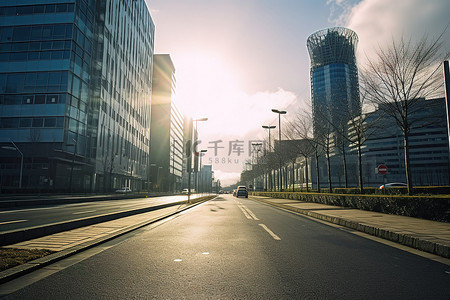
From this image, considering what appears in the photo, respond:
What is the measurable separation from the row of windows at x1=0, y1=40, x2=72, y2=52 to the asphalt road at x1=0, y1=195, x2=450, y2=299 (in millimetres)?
45317

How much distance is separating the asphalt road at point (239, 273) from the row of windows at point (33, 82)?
4271cm

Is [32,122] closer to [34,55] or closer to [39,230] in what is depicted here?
[34,55]

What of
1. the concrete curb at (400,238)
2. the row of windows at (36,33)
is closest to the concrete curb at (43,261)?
the concrete curb at (400,238)

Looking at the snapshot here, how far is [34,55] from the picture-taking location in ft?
142

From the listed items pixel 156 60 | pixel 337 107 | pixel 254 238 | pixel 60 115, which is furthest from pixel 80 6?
pixel 156 60

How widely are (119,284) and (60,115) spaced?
43.6m

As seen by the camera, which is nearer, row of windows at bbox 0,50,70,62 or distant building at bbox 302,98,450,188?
row of windows at bbox 0,50,70,62

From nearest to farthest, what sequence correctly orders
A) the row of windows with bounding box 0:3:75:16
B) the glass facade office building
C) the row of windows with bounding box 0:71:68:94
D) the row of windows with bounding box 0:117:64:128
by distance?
the glass facade office building → the row of windows with bounding box 0:117:64:128 → the row of windows with bounding box 0:71:68:94 → the row of windows with bounding box 0:3:75:16

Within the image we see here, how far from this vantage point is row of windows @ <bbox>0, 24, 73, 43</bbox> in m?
43.3

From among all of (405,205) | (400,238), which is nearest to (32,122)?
(405,205)

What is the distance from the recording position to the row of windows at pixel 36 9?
4391 cm

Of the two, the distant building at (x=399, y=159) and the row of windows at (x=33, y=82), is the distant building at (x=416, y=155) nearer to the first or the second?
the distant building at (x=399, y=159)

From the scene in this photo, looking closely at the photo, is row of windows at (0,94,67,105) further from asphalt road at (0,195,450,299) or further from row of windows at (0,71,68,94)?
asphalt road at (0,195,450,299)

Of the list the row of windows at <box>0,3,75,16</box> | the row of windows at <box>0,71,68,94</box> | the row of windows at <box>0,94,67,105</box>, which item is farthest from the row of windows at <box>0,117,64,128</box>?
the row of windows at <box>0,3,75,16</box>
